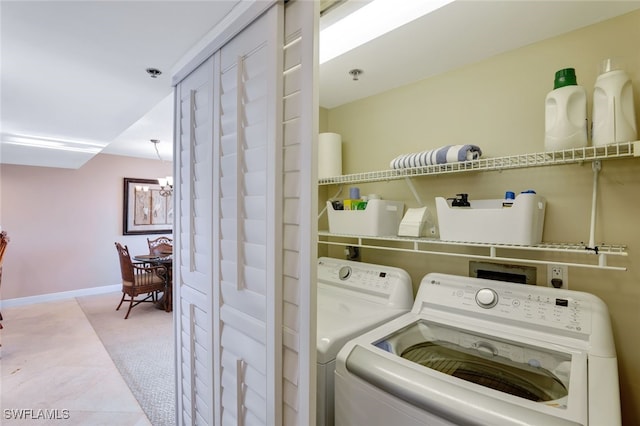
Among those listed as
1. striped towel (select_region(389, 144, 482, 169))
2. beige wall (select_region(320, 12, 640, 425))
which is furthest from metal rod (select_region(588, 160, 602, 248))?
striped towel (select_region(389, 144, 482, 169))

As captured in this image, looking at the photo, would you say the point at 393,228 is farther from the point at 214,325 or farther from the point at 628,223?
the point at 214,325

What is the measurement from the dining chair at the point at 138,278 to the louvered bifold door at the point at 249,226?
11.6ft

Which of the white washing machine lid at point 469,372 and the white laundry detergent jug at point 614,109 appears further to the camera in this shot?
the white laundry detergent jug at point 614,109

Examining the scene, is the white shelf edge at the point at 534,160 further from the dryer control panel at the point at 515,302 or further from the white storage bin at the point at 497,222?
the dryer control panel at the point at 515,302

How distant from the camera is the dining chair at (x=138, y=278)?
4.00 metres

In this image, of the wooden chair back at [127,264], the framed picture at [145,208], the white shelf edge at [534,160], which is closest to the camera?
the white shelf edge at [534,160]

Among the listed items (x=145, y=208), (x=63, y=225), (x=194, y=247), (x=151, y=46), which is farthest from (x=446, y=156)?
(x=63, y=225)

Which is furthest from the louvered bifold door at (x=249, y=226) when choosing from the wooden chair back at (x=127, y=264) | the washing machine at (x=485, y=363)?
the wooden chair back at (x=127, y=264)

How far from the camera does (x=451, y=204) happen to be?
1.55 m

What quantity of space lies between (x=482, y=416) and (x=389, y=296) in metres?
0.84

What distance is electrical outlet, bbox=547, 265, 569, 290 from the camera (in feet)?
4.41

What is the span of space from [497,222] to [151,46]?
160cm

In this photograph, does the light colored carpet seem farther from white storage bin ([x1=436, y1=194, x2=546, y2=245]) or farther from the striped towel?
the striped towel

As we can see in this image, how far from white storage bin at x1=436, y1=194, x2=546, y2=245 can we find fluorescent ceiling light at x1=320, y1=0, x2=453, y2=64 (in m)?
0.81
